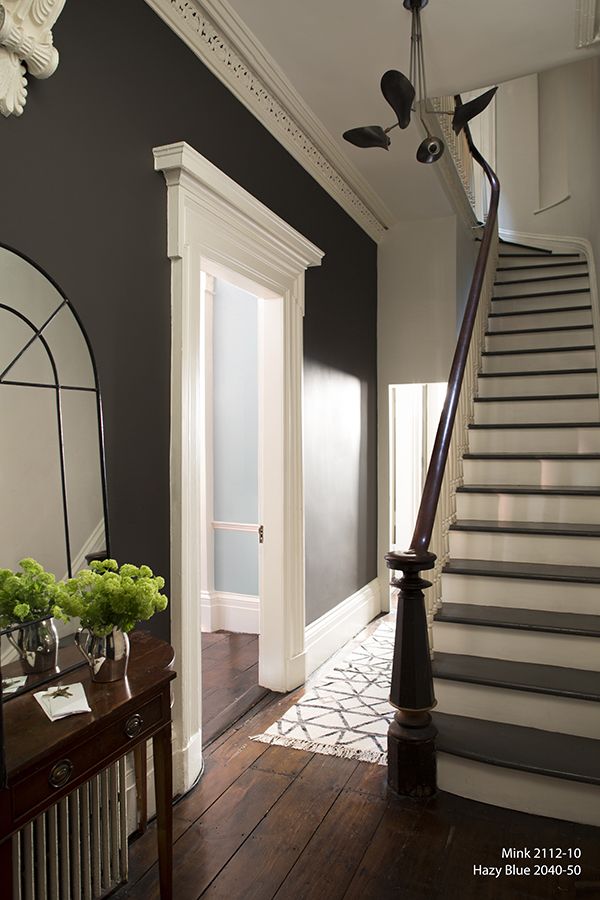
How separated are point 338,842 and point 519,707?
3.17 ft

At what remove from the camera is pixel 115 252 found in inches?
89.8

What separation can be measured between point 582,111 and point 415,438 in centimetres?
396

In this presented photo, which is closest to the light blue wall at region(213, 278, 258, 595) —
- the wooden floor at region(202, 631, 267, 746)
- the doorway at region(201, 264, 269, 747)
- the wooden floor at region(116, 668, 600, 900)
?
the doorway at region(201, 264, 269, 747)

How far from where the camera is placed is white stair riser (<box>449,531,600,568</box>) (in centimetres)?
336

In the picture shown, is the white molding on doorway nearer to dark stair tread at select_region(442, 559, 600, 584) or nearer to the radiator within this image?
the radiator

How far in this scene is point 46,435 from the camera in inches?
75.1

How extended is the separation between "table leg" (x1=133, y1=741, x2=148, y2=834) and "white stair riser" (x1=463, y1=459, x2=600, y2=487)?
104 inches

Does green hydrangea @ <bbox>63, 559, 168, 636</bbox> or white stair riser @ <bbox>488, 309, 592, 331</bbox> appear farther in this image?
white stair riser @ <bbox>488, 309, 592, 331</bbox>

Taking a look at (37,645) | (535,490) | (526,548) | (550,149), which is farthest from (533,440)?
(550,149)

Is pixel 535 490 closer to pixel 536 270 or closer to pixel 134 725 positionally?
pixel 134 725

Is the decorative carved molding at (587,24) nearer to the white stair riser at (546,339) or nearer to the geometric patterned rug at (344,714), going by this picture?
the white stair riser at (546,339)

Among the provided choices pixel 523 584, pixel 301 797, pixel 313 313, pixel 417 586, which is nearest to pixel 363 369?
pixel 313 313

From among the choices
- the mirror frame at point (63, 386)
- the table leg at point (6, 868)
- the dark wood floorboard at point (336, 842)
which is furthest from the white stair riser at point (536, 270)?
the table leg at point (6, 868)

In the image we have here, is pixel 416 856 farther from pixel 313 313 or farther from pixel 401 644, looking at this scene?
pixel 313 313
